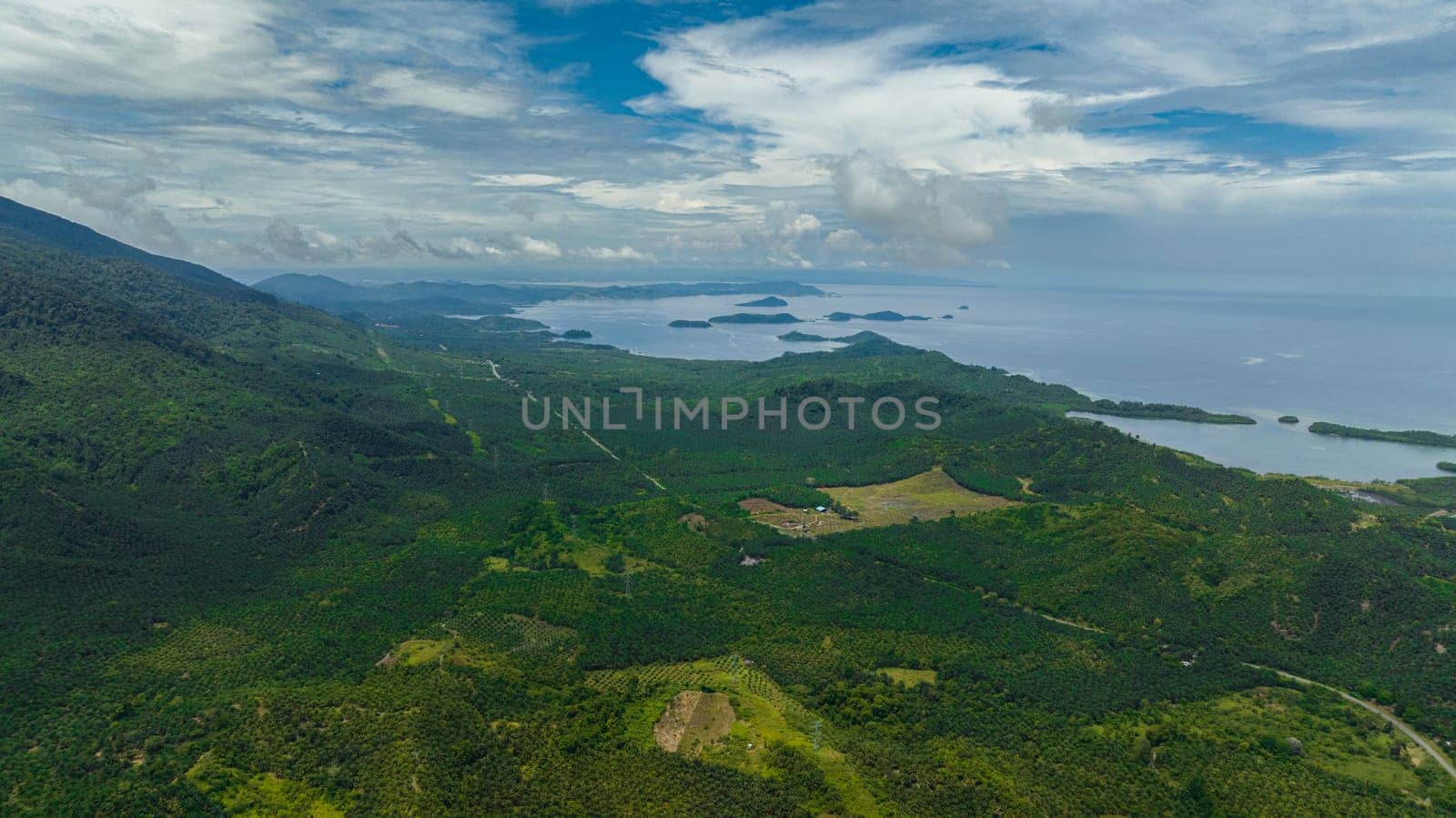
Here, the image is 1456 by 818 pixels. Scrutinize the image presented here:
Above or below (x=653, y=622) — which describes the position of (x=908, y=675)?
below

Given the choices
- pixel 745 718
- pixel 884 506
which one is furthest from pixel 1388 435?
pixel 745 718

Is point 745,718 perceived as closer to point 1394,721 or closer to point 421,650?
point 421,650

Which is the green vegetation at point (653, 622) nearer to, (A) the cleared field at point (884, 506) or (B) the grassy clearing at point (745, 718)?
(B) the grassy clearing at point (745, 718)

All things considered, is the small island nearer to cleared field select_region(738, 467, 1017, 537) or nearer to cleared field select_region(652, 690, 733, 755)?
cleared field select_region(738, 467, 1017, 537)

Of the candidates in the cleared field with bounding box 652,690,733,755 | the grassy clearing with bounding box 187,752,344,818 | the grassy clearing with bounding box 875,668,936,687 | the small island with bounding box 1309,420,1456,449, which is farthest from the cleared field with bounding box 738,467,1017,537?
the small island with bounding box 1309,420,1456,449

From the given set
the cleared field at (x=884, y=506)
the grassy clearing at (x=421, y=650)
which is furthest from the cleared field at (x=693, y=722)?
the cleared field at (x=884, y=506)
